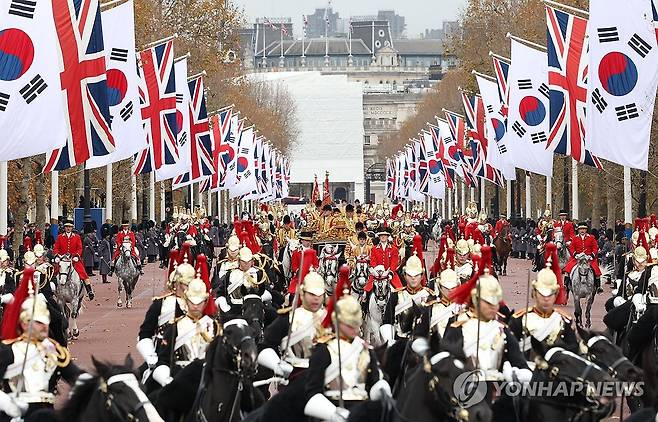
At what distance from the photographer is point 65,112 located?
27.8m

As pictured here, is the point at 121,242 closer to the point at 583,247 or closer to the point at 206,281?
the point at 583,247

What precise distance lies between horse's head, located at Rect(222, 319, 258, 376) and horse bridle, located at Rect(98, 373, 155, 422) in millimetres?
1314

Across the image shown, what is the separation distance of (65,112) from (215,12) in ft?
126

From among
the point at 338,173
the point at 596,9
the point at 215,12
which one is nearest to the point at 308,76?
the point at 338,173

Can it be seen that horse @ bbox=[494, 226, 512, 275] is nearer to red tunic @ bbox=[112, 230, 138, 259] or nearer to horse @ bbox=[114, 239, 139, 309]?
red tunic @ bbox=[112, 230, 138, 259]

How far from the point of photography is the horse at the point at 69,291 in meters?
26.8

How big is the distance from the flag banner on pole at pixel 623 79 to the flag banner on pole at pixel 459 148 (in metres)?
31.4

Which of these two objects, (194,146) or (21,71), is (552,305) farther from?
(194,146)

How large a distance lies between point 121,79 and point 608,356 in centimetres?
2391

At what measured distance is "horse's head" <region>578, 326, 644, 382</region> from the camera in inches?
450

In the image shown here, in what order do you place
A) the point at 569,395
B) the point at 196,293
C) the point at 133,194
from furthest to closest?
the point at 133,194 < the point at 196,293 < the point at 569,395

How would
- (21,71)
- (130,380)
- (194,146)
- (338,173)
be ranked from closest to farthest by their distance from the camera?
(130,380)
(21,71)
(194,146)
(338,173)

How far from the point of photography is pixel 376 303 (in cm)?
2252

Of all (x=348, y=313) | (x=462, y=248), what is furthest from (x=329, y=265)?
(x=348, y=313)
